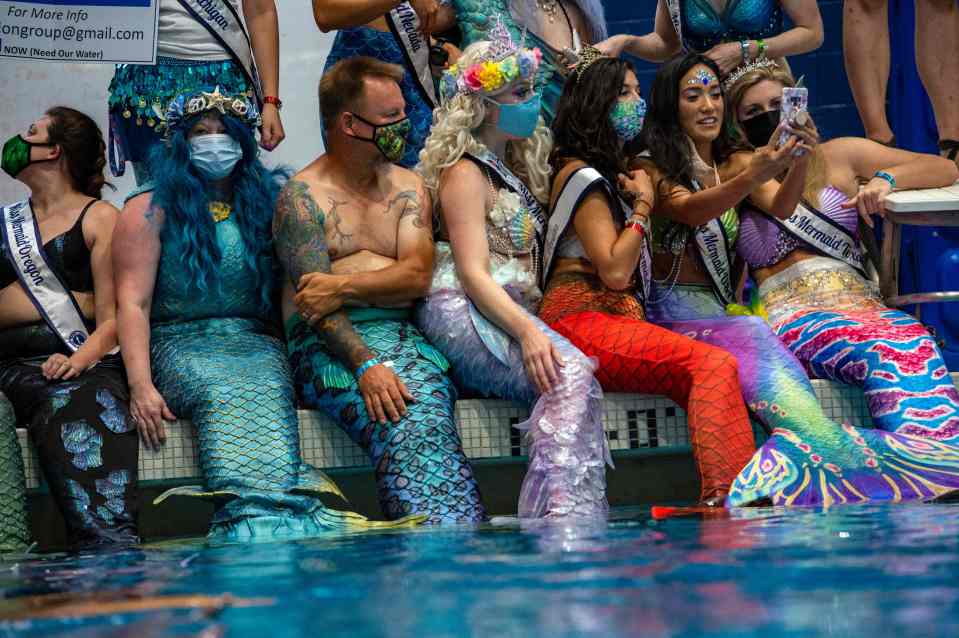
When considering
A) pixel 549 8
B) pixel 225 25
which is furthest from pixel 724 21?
pixel 225 25

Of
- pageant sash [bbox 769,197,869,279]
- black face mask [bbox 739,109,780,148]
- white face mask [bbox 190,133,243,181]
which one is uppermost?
black face mask [bbox 739,109,780,148]

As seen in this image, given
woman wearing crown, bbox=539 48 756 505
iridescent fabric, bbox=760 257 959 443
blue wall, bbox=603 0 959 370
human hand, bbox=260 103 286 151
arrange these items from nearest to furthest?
woman wearing crown, bbox=539 48 756 505
iridescent fabric, bbox=760 257 959 443
human hand, bbox=260 103 286 151
blue wall, bbox=603 0 959 370

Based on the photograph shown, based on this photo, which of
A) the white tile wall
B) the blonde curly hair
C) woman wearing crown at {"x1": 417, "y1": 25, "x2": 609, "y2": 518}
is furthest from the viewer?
the blonde curly hair

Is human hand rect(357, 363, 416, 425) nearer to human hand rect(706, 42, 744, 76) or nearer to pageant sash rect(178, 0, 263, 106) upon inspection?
pageant sash rect(178, 0, 263, 106)

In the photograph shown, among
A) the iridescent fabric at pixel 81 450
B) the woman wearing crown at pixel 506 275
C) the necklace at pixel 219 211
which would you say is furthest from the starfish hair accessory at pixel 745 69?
the iridescent fabric at pixel 81 450

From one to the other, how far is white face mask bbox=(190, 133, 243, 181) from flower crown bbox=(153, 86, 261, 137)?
8 centimetres

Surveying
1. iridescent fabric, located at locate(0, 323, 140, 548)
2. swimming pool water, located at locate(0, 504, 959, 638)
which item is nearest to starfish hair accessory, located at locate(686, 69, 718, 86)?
swimming pool water, located at locate(0, 504, 959, 638)

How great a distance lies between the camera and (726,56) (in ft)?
17.7

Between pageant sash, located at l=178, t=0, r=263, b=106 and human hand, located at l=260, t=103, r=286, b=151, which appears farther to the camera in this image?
human hand, located at l=260, t=103, r=286, b=151

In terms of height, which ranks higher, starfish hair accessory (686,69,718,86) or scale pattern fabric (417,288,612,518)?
starfish hair accessory (686,69,718,86)

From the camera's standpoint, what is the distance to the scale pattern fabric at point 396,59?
5270 mm

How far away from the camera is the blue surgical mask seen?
4.83 metres

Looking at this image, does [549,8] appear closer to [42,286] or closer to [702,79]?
[702,79]

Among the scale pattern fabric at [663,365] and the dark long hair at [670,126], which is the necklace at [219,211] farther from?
the dark long hair at [670,126]
